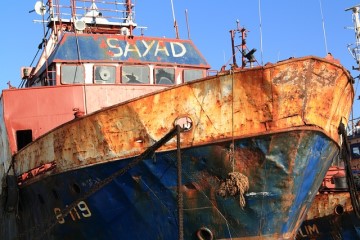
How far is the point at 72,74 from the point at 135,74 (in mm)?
1511

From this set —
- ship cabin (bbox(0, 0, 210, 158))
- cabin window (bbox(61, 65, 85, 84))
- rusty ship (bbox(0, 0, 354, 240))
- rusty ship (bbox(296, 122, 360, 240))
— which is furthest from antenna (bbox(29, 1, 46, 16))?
rusty ship (bbox(296, 122, 360, 240))

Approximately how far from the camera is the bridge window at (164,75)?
14180 millimetres

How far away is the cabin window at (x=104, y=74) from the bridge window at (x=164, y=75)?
3.57 ft

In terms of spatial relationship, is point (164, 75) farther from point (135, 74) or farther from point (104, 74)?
point (104, 74)

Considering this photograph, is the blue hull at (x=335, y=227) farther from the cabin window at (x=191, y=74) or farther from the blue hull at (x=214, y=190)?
the blue hull at (x=214, y=190)

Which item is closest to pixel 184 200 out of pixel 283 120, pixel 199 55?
pixel 283 120

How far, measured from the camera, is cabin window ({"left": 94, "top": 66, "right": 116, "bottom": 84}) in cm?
1377

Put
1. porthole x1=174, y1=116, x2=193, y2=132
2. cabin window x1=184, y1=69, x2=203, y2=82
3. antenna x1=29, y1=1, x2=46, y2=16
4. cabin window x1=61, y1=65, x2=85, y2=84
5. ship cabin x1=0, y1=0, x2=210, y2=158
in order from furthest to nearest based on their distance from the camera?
antenna x1=29, y1=1, x2=46, y2=16
cabin window x1=184, y1=69, x2=203, y2=82
cabin window x1=61, y1=65, x2=85, y2=84
ship cabin x1=0, y1=0, x2=210, y2=158
porthole x1=174, y1=116, x2=193, y2=132

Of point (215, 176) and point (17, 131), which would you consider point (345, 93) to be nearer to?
point (215, 176)

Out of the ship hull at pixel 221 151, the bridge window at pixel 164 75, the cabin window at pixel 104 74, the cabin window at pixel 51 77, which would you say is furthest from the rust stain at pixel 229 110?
the bridge window at pixel 164 75

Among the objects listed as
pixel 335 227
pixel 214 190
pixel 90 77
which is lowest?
pixel 335 227

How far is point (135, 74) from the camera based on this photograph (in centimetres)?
1399

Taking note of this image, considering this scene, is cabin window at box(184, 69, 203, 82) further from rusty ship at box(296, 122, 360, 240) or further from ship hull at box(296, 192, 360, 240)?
ship hull at box(296, 192, 360, 240)

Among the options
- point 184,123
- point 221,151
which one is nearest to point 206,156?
point 221,151
